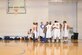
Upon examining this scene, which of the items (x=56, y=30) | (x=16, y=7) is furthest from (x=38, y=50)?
(x=16, y=7)

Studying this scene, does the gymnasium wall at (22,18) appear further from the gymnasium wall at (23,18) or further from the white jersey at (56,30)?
the white jersey at (56,30)

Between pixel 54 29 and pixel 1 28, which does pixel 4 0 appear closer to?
pixel 1 28

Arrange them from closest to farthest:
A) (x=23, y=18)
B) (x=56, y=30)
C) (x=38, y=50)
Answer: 1. (x=38, y=50)
2. (x=56, y=30)
3. (x=23, y=18)

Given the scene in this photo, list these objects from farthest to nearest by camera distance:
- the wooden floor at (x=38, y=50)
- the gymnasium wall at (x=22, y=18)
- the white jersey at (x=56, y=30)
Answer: the gymnasium wall at (x=22, y=18) → the white jersey at (x=56, y=30) → the wooden floor at (x=38, y=50)

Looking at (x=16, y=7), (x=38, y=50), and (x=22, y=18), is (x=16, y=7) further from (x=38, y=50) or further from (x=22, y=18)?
(x=38, y=50)

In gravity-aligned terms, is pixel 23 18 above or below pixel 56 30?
above

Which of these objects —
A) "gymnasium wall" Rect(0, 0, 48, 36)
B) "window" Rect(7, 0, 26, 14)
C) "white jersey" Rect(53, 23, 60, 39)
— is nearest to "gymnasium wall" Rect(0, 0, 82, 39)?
"gymnasium wall" Rect(0, 0, 48, 36)

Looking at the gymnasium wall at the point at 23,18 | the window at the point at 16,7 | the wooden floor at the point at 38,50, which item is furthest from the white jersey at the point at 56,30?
the window at the point at 16,7

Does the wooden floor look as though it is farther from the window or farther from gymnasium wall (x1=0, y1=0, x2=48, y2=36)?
the window

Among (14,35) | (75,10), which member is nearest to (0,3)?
(14,35)

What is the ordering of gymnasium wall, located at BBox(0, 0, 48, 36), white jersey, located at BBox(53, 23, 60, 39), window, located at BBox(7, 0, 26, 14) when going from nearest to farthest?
1. white jersey, located at BBox(53, 23, 60, 39)
2. window, located at BBox(7, 0, 26, 14)
3. gymnasium wall, located at BBox(0, 0, 48, 36)

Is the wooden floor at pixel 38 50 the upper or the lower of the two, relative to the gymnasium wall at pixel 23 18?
lower

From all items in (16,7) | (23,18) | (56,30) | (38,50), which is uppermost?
(16,7)

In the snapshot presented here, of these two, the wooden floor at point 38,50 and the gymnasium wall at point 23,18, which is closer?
the wooden floor at point 38,50
